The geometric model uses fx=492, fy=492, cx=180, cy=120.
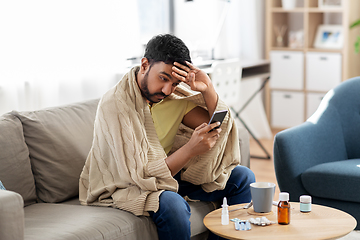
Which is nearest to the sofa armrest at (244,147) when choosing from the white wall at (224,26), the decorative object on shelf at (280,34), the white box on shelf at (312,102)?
the white wall at (224,26)

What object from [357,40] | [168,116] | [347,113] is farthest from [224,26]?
[168,116]

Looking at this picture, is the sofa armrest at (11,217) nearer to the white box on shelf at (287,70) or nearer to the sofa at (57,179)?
the sofa at (57,179)

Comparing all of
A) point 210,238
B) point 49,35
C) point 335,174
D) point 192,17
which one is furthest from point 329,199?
point 192,17

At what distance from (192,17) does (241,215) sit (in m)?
2.97

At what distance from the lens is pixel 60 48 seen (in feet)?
9.99

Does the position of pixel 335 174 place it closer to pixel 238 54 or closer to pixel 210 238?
pixel 210 238

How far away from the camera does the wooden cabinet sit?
4676mm

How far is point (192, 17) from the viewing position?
446cm

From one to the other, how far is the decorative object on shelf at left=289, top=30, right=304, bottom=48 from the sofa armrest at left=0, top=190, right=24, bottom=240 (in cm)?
403

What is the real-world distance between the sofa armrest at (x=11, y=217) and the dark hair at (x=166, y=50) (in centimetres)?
73

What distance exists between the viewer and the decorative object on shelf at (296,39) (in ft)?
16.5

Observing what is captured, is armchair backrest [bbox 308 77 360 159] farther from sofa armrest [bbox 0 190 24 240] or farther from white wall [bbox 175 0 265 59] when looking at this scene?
sofa armrest [bbox 0 190 24 240]

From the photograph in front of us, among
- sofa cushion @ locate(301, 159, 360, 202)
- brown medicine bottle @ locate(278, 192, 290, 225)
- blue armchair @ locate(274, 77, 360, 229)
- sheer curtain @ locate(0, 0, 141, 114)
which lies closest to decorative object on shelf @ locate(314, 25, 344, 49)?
blue armchair @ locate(274, 77, 360, 229)

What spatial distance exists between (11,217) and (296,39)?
13.5 ft
